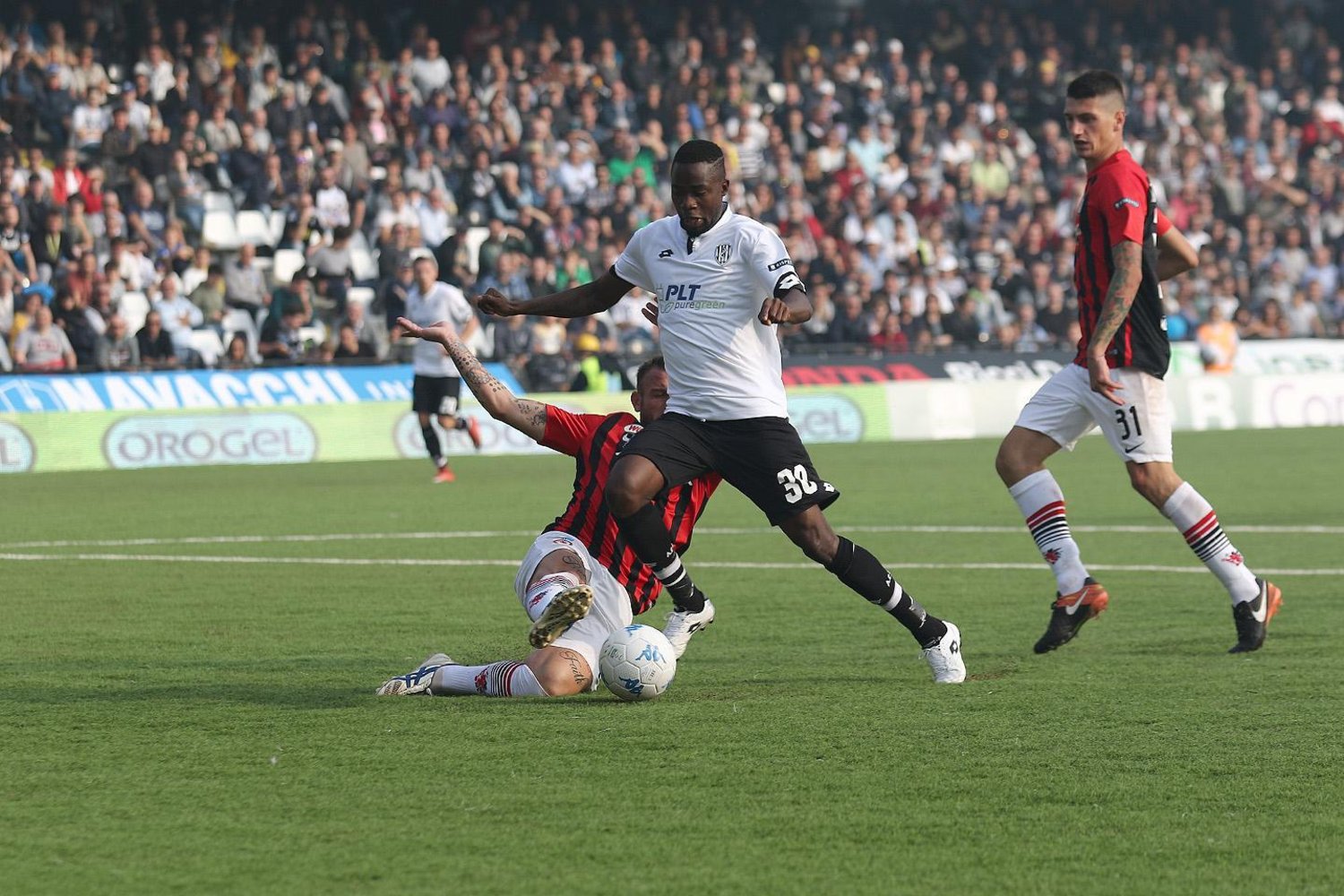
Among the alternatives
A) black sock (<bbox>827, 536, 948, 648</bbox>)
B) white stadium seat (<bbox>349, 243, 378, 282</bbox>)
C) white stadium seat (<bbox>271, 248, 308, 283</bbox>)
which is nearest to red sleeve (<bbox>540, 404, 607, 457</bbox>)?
black sock (<bbox>827, 536, 948, 648</bbox>)

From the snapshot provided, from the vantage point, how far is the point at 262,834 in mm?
4461

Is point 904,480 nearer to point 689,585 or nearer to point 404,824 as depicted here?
point 689,585

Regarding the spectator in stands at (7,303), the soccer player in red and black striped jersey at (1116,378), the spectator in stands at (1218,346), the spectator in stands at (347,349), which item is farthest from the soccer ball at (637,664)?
the spectator in stands at (1218,346)

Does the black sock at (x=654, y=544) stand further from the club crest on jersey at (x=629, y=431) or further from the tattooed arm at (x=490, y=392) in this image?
the tattooed arm at (x=490, y=392)

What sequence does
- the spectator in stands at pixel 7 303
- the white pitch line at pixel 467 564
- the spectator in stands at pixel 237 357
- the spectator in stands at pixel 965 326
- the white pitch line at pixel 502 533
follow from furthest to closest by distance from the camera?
the spectator in stands at pixel 965 326 < the spectator in stands at pixel 237 357 < the spectator in stands at pixel 7 303 < the white pitch line at pixel 502 533 < the white pitch line at pixel 467 564

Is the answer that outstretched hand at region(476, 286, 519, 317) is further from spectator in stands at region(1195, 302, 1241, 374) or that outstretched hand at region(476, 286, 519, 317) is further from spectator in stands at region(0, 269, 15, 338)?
spectator in stands at region(1195, 302, 1241, 374)

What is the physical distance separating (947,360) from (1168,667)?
1942 cm

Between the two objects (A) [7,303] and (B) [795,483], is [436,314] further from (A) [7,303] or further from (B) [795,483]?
(B) [795,483]

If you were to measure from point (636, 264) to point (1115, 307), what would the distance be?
1888mm

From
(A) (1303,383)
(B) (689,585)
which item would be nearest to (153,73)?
(A) (1303,383)

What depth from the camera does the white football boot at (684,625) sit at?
7.14 meters

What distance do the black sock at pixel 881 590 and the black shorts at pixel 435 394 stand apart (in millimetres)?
12730

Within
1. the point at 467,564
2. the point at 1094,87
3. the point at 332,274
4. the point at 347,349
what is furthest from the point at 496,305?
the point at 332,274

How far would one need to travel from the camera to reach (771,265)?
669 centimetres
